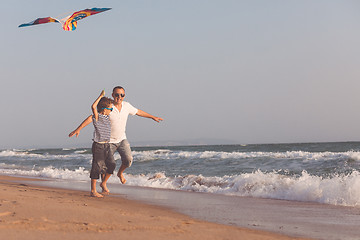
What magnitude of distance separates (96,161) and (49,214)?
2.54 metres

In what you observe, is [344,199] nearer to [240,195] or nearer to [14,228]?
[240,195]

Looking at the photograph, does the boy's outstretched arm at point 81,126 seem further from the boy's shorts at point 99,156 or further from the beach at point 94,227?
the beach at point 94,227

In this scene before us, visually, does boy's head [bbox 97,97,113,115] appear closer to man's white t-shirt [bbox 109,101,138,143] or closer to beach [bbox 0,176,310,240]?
man's white t-shirt [bbox 109,101,138,143]

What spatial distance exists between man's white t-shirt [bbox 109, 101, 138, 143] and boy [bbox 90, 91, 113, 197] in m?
0.08

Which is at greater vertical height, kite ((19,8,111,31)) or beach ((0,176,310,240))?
kite ((19,8,111,31))

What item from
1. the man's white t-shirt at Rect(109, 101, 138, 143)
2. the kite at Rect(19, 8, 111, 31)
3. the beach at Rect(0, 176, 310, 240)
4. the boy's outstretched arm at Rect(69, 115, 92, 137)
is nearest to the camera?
the beach at Rect(0, 176, 310, 240)

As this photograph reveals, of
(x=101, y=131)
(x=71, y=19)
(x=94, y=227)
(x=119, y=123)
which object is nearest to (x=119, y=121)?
(x=119, y=123)

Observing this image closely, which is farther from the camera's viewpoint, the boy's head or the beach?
the boy's head

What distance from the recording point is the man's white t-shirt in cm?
629

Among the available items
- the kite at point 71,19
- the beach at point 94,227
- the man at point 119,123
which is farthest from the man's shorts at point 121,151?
the kite at point 71,19

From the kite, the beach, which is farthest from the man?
the beach

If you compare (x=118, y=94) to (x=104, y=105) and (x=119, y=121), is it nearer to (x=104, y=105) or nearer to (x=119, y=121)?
(x=104, y=105)

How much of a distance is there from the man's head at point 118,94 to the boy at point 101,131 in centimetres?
11

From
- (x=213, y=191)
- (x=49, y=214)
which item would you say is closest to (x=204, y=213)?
(x=49, y=214)
